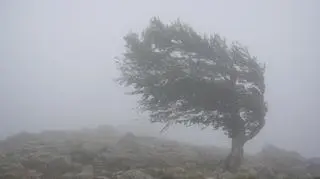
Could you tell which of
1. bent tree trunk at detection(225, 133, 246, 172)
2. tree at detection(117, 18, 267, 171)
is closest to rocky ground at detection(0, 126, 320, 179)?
bent tree trunk at detection(225, 133, 246, 172)

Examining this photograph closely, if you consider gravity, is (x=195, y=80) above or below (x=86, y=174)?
above

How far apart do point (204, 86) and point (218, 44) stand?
3.87m

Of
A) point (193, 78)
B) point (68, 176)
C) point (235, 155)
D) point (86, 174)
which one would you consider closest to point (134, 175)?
point (86, 174)

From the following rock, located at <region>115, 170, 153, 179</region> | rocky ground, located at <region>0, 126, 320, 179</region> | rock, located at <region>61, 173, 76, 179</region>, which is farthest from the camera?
rocky ground, located at <region>0, 126, 320, 179</region>

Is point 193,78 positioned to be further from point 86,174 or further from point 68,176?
point 68,176

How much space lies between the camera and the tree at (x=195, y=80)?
3166 cm

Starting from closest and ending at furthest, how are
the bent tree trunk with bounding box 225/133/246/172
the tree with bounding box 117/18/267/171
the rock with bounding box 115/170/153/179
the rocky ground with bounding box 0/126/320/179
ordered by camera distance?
the rock with bounding box 115/170/153/179, the rocky ground with bounding box 0/126/320/179, the bent tree trunk with bounding box 225/133/246/172, the tree with bounding box 117/18/267/171

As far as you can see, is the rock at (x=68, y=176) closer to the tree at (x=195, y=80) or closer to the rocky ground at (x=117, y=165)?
the rocky ground at (x=117, y=165)

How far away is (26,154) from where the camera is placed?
102 feet

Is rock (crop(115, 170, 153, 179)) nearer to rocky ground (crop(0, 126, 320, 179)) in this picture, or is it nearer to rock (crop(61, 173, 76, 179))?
rocky ground (crop(0, 126, 320, 179))

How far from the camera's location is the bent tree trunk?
30812 mm

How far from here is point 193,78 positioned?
3131 cm

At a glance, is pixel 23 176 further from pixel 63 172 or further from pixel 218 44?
pixel 218 44

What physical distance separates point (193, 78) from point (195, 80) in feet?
0.77
